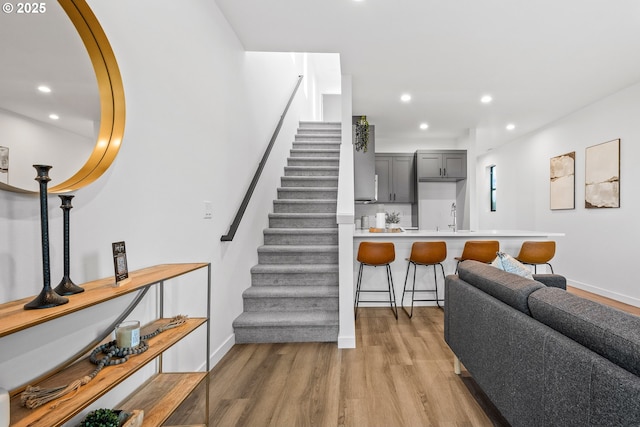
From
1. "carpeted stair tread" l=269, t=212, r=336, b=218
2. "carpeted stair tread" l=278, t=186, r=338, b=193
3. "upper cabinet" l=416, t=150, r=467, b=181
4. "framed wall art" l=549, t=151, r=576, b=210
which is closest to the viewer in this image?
"carpeted stair tread" l=269, t=212, r=336, b=218

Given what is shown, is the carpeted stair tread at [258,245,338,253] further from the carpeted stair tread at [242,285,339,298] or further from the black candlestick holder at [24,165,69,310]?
the black candlestick holder at [24,165,69,310]

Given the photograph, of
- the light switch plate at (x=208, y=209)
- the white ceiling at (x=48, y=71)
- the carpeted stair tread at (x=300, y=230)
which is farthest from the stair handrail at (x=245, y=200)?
the white ceiling at (x=48, y=71)

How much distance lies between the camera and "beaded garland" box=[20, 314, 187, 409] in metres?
0.87

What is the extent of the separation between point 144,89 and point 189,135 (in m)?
0.46

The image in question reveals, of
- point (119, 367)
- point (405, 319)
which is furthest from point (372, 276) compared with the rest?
point (119, 367)

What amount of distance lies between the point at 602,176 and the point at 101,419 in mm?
5814

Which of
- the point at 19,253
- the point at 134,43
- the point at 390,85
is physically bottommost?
the point at 19,253

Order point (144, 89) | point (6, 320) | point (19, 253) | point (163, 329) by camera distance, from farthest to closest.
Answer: point (144, 89)
point (163, 329)
point (19, 253)
point (6, 320)

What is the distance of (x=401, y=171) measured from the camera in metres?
6.61

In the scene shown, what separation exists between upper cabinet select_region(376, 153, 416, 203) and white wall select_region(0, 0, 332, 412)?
3.88 meters

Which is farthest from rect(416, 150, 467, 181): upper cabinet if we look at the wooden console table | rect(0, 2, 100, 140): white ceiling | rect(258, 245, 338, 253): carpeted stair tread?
rect(0, 2, 100, 140): white ceiling

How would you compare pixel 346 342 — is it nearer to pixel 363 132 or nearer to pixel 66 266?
pixel 66 266

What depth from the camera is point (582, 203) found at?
4.66 meters

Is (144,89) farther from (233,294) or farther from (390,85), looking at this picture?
(390,85)
